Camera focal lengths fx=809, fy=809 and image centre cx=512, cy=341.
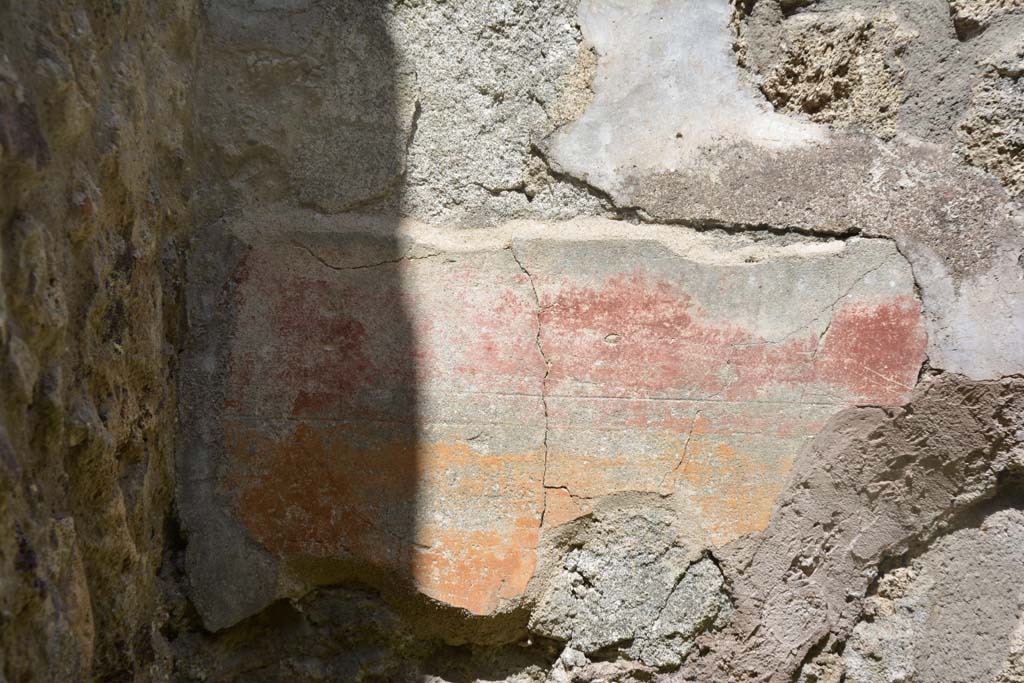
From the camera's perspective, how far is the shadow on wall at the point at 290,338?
57.5 inches

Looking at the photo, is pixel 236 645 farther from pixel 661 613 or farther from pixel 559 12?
pixel 559 12

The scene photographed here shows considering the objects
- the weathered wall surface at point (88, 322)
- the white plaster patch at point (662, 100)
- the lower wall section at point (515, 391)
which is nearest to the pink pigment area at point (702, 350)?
the lower wall section at point (515, 391)

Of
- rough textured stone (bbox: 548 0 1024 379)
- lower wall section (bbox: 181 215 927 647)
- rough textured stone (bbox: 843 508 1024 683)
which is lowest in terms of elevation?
rough textured stone (bbox: 843 508 1024 683)

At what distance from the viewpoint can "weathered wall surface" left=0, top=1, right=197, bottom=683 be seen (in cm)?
96

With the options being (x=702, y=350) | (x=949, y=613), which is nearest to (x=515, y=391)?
(x=702, y=350)

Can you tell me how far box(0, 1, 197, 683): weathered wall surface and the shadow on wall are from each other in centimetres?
6

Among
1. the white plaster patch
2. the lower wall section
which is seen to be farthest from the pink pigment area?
the white plaster patch

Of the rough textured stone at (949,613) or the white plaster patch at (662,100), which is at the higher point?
the white plaster patch at (662,100)

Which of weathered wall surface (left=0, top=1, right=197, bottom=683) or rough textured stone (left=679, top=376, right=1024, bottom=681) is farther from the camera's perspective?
rough textured stone (left=679, top=376, right=1024, bottom=681)

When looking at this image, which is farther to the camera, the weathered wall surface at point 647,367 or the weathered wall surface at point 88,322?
the weathered wall surface at point 647,367

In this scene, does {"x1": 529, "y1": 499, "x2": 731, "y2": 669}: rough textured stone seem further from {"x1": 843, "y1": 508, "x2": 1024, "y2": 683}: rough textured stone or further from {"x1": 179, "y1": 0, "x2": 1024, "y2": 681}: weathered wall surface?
{"x1": 843, "y1": 508, "x2": 1024, "y2": 683}: rough textured stone

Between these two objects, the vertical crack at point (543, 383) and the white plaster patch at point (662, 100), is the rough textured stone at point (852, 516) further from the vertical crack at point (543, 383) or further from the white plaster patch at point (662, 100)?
the white plaster patch at point (662, 100)

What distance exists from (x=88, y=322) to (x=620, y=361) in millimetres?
870

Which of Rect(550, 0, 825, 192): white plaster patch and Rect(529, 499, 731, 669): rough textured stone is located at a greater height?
Rect(550, 0, 825, 192): white plaster patch
